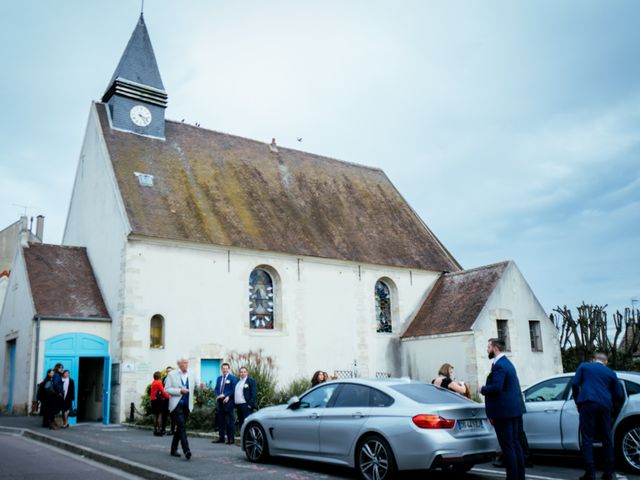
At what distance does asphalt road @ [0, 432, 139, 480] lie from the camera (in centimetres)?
837

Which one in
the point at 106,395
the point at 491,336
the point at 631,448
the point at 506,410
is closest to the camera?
the point at 506,410

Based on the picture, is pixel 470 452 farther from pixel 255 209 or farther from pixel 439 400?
pixel 255 209

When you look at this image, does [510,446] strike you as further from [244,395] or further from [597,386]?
A: [244,395]

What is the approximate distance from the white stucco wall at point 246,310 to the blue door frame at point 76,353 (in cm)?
89

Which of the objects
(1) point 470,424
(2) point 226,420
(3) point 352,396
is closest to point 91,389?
(2) point 226,420

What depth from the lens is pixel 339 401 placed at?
858 centimetres

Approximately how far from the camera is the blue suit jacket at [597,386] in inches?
307

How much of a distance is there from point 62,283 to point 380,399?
14.7 m

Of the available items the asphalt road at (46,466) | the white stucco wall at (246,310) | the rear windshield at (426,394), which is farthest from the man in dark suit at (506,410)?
the white stucco wall at (246,310)

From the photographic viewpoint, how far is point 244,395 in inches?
485

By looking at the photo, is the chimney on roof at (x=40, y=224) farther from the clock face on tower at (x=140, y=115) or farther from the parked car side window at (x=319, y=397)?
the parked car side window at (x=319, y=397)

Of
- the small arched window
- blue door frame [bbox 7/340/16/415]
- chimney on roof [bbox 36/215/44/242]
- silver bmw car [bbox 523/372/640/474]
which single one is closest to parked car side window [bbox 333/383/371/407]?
silver bmw car [bbox 523/372/640/474]

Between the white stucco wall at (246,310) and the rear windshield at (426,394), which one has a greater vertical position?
the white stucco wall at (246,310)

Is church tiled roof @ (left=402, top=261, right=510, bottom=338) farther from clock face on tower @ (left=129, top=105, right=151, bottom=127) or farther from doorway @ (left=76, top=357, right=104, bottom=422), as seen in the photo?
clock face on tower @ (left=129, top=105, right=151, bottom=127)
